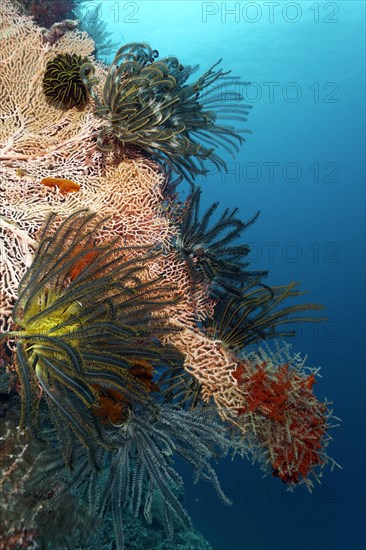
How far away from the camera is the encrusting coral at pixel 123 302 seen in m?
3.18

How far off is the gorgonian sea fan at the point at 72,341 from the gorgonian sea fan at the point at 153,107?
1865 mm

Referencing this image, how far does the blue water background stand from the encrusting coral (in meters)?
13.9

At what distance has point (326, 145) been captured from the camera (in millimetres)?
72938

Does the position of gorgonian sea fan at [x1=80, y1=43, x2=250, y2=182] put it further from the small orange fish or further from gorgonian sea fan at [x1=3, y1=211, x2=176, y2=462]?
gorgonian sea fan at [x1=3, y1=211, x2=176, y2=462]

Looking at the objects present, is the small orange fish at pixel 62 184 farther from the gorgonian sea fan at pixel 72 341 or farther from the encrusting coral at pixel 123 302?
the gorgonian sea fan at pixel 72 341

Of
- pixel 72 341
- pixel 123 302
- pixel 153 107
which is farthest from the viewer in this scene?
pixel 153 107

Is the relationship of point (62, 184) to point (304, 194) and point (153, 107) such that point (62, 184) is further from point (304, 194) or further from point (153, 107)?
A: point (304, 194)

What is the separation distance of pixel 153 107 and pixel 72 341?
3254 millimetres

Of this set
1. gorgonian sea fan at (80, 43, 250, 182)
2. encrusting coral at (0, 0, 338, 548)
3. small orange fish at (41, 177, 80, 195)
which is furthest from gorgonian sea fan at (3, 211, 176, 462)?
gorgonian sea fan at (80, 43, 250, 182)

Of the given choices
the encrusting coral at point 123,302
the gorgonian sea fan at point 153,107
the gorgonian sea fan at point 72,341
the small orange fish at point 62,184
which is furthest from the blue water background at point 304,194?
the gorgonian sea fan at point 72,341

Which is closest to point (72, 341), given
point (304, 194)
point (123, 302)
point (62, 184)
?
point (123, 302)

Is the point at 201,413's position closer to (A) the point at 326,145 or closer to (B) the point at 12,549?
(B) the point at 12,549

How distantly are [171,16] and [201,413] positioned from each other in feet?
177

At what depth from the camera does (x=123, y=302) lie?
367 centimetres
